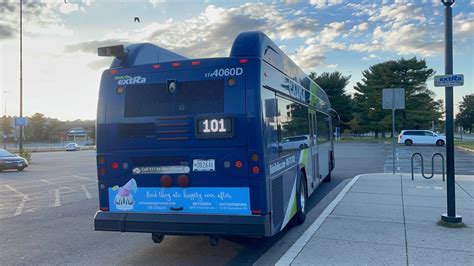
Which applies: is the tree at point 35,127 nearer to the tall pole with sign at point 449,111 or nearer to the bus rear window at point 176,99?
the bus rear window at point 176,99

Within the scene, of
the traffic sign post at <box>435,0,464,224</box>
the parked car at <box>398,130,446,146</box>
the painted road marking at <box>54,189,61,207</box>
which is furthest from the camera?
the parked car at <box>398,130,446,146</box>

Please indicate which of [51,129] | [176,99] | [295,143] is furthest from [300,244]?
[51,129]

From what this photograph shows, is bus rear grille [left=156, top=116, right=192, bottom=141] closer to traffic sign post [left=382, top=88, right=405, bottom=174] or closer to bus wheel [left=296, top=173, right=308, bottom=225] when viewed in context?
bus wheel [left=296, top=173, right=308, bottom=225]

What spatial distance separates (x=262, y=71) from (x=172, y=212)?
7.43 feet

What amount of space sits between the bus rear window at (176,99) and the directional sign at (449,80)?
12.7 ft

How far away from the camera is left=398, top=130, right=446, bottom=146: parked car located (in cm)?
3988

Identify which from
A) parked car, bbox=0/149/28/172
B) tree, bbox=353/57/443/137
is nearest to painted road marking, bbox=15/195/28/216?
parked car, bbox=0/149/28/172

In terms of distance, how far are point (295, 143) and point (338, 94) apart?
6691 cm

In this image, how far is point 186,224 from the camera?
5148 mm

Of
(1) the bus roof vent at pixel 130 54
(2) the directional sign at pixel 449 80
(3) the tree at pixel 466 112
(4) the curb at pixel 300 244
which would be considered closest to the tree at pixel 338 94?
(3) the tree at pixel 466 112

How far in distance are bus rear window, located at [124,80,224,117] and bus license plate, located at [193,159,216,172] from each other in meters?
0.66

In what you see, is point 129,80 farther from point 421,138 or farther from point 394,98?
point 421,138

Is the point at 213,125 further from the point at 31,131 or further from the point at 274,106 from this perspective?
the point at 31,131

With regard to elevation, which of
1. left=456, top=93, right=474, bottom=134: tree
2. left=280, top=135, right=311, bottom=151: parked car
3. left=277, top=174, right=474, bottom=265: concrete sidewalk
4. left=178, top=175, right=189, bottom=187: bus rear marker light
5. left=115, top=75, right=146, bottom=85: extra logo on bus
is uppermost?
left=456, top=93, right=474, bottom=134: tree
